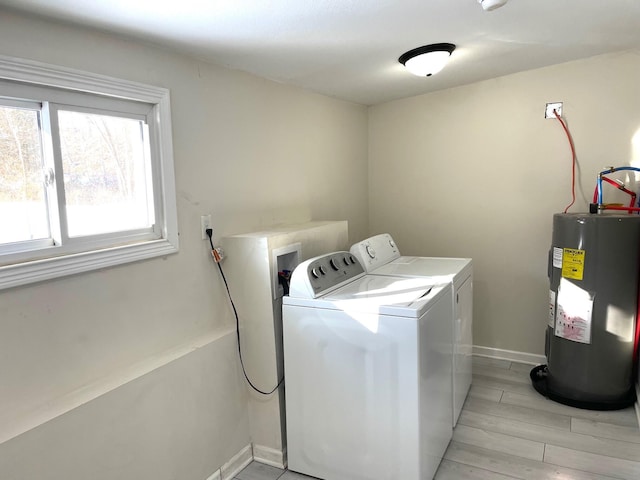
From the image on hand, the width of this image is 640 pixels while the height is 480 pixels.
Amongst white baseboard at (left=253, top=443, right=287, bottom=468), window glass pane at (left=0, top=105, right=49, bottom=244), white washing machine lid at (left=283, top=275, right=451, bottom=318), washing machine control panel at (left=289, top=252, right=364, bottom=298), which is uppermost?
window glass pane at (left=0, top=105, right=49, bottom=244)

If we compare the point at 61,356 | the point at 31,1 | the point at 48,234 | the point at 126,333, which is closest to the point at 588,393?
the point at 126,333

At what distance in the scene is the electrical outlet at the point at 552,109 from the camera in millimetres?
2852

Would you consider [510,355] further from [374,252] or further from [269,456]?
[269,456]

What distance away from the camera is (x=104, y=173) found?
5.81ft

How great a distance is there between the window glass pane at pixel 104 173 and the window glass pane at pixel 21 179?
0.08m

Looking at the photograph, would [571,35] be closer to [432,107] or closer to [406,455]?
[432,107]

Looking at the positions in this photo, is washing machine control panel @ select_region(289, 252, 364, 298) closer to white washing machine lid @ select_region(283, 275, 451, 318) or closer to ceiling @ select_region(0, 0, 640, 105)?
white washing machine lid @ select_region(283, 275, 451, 318)

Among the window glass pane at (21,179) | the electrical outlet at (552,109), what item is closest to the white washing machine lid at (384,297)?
the window glass pane at (21,179)

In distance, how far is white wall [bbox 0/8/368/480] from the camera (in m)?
1.45

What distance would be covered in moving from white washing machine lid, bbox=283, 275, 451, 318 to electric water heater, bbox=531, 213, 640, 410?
0.89 meters

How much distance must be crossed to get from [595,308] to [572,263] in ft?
0.92

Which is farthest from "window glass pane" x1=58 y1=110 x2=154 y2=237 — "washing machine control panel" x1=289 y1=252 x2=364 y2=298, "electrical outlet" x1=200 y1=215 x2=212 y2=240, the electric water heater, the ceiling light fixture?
the electric water heater

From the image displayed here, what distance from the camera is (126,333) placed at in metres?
1.77

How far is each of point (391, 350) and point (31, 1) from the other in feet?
5.88
